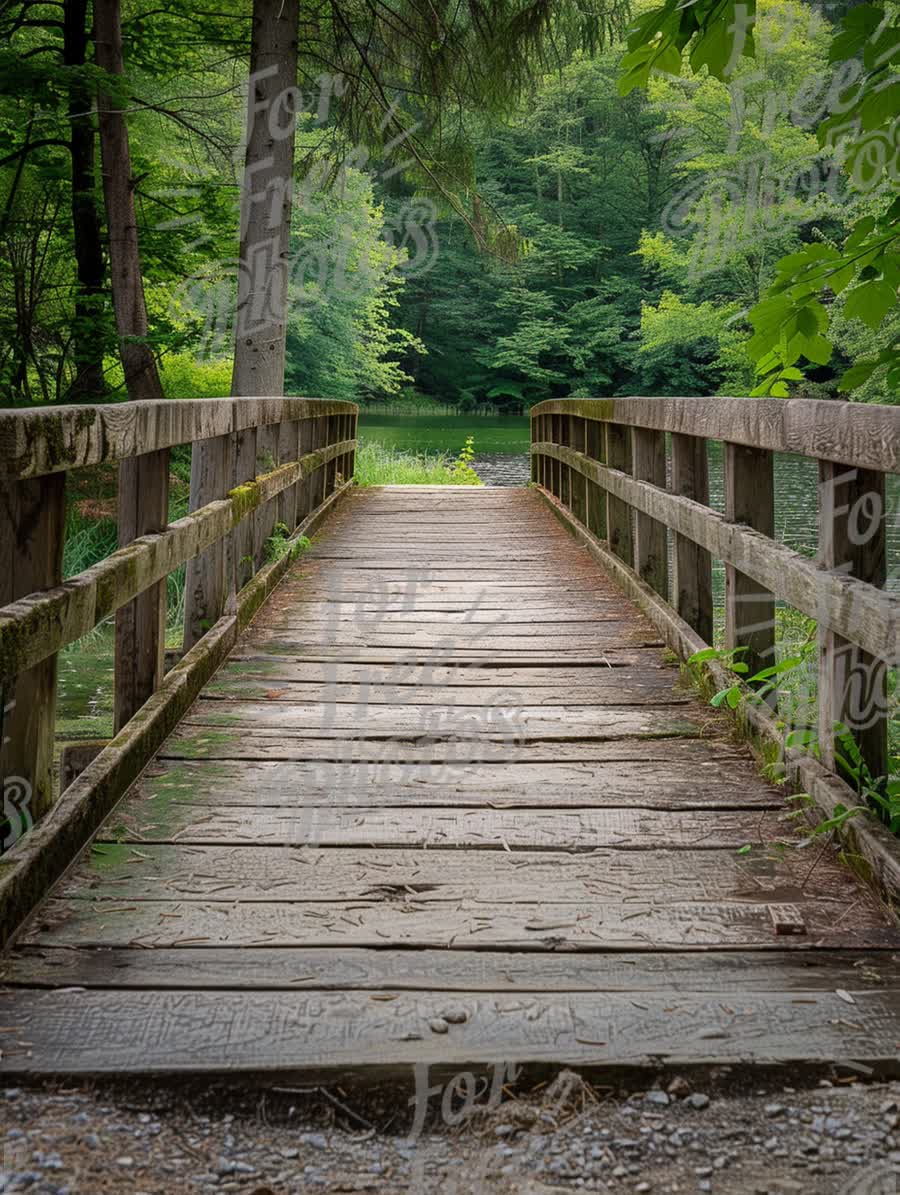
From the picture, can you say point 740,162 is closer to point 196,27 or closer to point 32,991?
point 196,27

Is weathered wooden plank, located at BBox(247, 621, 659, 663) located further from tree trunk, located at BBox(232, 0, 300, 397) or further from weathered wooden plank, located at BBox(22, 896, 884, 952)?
tree trunk, located at BBox(232, 0, 300, 397)

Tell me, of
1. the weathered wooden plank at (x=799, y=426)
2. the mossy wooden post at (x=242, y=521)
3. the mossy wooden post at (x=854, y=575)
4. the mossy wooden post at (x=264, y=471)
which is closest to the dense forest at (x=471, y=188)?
the weathered wooden plank at (x=799, y=426)

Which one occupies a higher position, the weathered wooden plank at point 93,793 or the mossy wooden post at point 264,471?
the mossy wooden post at point 264,471

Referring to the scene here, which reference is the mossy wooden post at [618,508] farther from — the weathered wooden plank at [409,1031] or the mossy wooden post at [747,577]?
the weathered wooden plank at [409,1031]

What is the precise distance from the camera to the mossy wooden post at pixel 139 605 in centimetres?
364

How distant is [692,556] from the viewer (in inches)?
187

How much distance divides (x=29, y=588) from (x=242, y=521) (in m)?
3.07

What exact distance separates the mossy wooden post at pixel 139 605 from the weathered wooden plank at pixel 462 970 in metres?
1.40

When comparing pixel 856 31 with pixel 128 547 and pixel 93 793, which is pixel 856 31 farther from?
pixel 93 793

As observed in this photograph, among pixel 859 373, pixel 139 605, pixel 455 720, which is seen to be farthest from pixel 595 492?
pixel 859 373

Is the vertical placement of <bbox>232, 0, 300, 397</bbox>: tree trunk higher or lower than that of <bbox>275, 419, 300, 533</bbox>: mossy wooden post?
higher

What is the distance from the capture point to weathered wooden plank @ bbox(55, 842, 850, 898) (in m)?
2.61

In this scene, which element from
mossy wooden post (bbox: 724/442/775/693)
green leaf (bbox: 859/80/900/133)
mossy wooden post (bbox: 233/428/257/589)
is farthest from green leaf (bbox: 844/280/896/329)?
mossy wooden post (bbox: 233/428/257/589)

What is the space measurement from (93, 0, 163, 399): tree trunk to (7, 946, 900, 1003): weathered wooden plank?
9398mm
